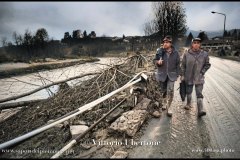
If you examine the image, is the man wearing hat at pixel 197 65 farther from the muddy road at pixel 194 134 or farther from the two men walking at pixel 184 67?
the muddy road at pixel 194 134

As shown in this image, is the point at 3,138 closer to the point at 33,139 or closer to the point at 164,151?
the point at 33,139

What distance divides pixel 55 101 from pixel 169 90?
12.5 ft

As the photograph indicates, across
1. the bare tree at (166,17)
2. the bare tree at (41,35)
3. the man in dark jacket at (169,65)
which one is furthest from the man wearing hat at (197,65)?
the bare tree at (41,35)

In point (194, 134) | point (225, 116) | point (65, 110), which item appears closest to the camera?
point (194, 134)

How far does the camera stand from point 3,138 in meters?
6.40

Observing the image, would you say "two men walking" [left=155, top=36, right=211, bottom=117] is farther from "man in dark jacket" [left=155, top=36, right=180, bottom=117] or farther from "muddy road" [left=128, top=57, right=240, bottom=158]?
"muddy road" [left=128, top=57, right=240, bottom=158]

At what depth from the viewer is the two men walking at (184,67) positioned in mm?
6227

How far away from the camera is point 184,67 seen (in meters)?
6.51

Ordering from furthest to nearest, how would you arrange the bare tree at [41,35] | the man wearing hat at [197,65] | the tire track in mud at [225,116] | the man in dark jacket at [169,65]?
the bare tree at [41,35]
the man in dark jacket at [169,65]
the man wearing hat at [197,65]
the tire track in mud at [225,116]

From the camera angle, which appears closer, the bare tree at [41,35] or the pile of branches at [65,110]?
the pile of branches at [65,110]

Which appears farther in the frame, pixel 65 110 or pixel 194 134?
pixel 65 110

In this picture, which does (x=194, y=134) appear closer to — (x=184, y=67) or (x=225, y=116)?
(x=225, y=116)

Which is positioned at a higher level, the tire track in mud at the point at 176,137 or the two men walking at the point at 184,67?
the two men walking at the point at 184,67

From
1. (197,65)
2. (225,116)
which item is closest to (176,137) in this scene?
(225,116)
